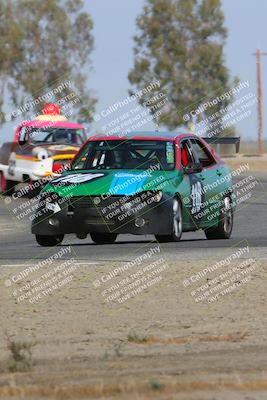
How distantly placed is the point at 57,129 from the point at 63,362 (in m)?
22.9

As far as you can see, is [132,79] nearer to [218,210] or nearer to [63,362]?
[218,210]

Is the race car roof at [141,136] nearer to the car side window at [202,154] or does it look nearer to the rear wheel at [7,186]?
the car side window at [202,154]

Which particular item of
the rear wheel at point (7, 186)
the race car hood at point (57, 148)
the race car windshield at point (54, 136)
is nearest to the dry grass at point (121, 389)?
the race car hood at point (57, 148)

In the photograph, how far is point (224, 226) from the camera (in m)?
18.7

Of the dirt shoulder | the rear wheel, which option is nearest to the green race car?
the dirt shoulder

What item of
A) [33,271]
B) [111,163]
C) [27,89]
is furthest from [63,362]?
[27,89]

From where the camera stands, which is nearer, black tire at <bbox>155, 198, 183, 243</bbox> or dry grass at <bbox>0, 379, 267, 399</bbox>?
dry grass at <bbox>0, 379, 267, 399</bbox>

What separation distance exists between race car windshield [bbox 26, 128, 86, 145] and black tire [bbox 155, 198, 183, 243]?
13931mm

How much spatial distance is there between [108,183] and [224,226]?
2922 millimetres

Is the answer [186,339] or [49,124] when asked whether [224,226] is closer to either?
[186,339]

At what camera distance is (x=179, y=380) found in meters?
7.61

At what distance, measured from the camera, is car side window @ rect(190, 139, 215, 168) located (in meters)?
18.5

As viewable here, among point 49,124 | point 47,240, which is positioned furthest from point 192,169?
point 49,124

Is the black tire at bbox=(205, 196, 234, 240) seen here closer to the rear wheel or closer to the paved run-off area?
the paved run-off area
